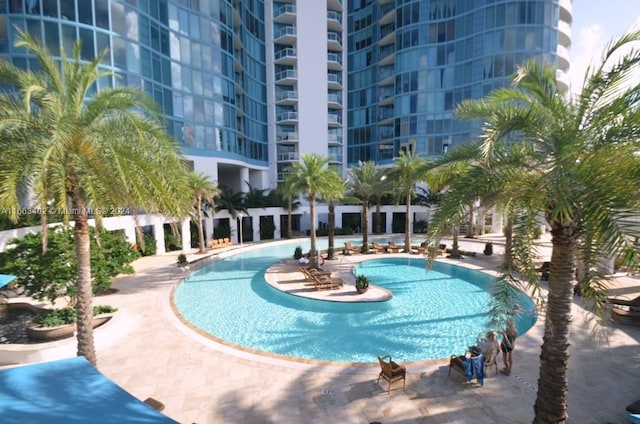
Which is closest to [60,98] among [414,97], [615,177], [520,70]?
[520,70]

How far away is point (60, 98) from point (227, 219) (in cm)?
2453

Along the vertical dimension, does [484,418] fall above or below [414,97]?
below

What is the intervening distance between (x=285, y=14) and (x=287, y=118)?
12.0 meters

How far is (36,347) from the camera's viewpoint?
351 inches

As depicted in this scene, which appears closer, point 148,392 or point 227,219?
point 148,392

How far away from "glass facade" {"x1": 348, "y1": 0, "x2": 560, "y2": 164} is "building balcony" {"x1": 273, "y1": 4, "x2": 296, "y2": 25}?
10.1 meters

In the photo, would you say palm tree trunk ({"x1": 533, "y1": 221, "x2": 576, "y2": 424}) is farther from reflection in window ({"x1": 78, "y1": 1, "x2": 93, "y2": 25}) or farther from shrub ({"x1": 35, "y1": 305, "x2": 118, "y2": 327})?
reflection in window ({"x1": 78, "y1": 1, "x2": 93, "y2": 25})

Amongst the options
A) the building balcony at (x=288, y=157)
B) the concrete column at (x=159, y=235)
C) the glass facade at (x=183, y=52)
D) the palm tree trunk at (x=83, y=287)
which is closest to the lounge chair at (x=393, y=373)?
the palm tree trunk at (x=83, y=287)

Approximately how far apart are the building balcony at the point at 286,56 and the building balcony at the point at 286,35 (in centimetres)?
123

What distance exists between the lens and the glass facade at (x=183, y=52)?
21.8m

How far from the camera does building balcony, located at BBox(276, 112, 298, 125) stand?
3975cm

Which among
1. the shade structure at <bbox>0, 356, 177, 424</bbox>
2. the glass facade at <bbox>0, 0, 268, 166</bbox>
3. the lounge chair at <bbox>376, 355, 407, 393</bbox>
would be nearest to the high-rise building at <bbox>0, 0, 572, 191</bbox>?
the glass facade at <bbox>0, 0, 268, 166</bbox>

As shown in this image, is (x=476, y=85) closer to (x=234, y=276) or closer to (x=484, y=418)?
(x=234, y=276)

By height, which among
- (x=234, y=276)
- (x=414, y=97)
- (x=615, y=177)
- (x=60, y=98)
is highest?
(x=414, y=97)
